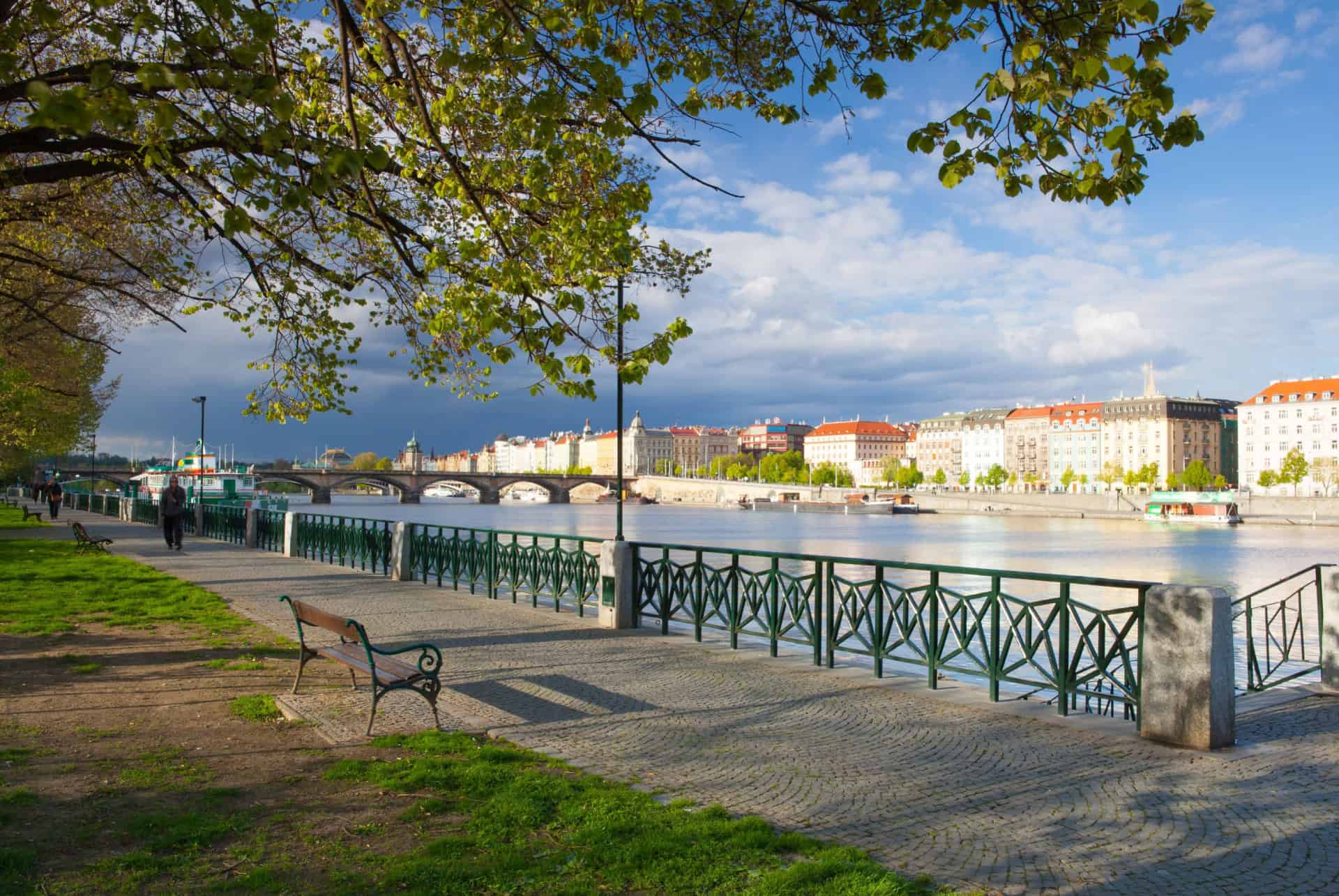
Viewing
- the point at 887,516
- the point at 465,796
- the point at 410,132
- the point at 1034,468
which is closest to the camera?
the point at 465,796

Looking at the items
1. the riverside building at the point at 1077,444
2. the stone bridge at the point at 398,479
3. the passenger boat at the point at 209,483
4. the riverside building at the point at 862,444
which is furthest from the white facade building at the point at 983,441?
the passenger boat at the point at 209,483

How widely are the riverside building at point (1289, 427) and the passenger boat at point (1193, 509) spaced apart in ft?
104

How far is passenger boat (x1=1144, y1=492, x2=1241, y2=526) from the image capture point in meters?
80.8

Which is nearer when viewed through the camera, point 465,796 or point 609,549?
point 465,796

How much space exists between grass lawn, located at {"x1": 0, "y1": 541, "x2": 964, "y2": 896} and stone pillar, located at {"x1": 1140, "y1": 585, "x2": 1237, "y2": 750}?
140 inches

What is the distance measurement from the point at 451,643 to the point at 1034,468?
160 m

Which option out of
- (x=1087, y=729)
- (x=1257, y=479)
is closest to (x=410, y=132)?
(x=1087, y=729)

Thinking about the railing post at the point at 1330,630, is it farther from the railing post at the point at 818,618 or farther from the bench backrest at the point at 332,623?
the bench backrest at the point at 332,623

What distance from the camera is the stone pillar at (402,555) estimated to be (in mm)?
17997

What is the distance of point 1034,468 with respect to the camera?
157750 mm

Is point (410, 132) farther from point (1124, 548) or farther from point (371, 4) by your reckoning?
point (1124, 548)

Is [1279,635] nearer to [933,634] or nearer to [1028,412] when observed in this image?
[933,634]

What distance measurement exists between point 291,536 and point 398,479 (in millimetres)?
92491

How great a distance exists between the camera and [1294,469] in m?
106
